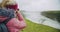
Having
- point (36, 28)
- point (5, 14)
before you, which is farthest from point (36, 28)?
point (5, 14)

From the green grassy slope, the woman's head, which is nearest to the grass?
the green grassy slope

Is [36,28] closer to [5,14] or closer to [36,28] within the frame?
[36,28]

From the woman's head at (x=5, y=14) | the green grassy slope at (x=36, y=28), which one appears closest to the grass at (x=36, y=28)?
the green grassy slope at (x=36, y=28)

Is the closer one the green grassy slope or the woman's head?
the woman's head

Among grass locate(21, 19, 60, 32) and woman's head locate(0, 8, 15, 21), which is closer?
woman's head locate(0, 8, 15, 21)

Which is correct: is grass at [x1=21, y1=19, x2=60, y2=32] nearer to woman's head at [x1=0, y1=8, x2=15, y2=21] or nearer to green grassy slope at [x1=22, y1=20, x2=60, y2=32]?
green grassy slope at [x1=22, y1=20, x2=60, y2=32]

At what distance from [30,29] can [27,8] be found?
0.24 metres

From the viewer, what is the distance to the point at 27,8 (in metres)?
1.75

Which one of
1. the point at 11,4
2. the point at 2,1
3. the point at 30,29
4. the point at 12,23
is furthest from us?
the point at 30,29

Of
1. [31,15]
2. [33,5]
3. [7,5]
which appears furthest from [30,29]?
[7,5]

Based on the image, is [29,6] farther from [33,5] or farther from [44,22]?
[44,22]

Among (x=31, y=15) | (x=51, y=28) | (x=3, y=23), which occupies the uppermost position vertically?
(x=3, y=23)

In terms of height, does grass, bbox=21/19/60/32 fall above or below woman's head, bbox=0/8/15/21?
below

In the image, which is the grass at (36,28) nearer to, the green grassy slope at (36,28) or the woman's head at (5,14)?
the green grassy slope at (36,28)
